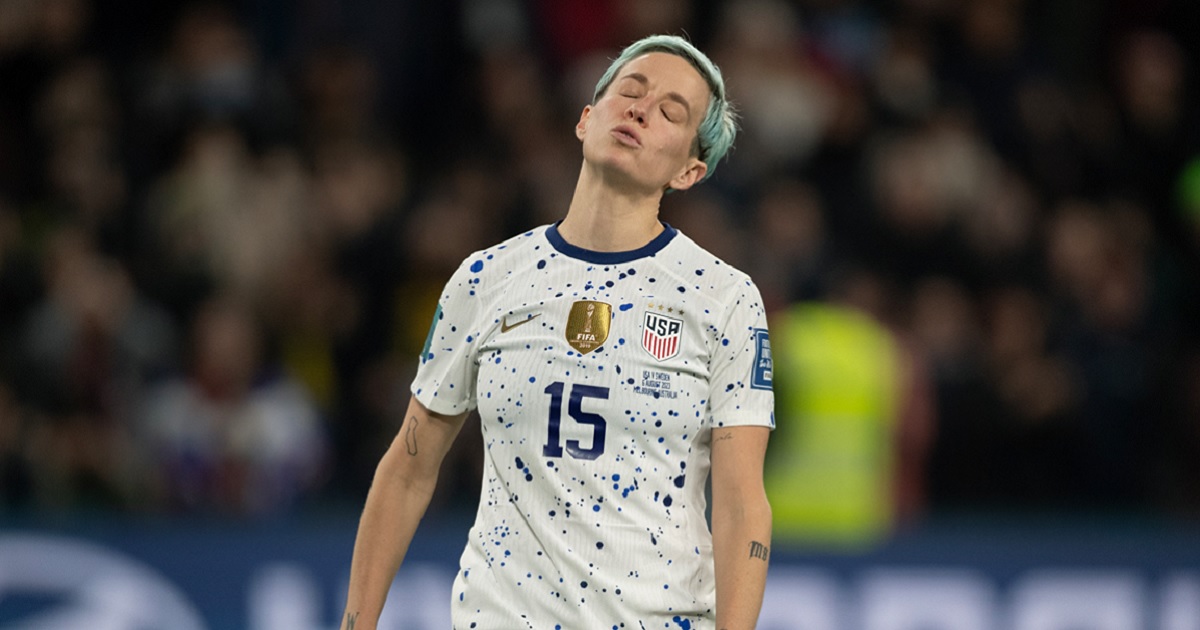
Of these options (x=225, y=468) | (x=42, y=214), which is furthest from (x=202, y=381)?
(x=42, y=214)

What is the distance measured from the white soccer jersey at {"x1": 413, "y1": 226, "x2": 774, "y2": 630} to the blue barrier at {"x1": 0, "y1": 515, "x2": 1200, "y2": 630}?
12.8 ft

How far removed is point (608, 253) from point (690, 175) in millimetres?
294

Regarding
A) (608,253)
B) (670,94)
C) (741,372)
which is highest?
(670,94)

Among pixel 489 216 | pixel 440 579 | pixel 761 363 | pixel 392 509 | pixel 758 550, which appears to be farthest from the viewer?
pixel 489 216

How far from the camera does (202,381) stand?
8.10 meters

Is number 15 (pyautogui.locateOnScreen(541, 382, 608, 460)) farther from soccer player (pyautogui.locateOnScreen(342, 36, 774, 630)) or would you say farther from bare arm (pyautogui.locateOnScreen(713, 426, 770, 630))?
bare arm (pyautogui.locateOnScreen(713, 426, 770, 630))

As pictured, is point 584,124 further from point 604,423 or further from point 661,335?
point 604,423

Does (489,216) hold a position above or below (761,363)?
above

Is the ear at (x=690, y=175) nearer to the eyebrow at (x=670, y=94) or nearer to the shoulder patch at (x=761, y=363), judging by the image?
the eyebrow at (x=670, y=94)

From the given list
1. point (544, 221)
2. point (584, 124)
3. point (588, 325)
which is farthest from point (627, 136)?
point (544, 221)

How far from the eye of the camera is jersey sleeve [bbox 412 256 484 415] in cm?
373

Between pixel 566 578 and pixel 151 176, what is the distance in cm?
650

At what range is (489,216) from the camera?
912 centimetres

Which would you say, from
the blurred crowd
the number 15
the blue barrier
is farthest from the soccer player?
the blurred crowd
